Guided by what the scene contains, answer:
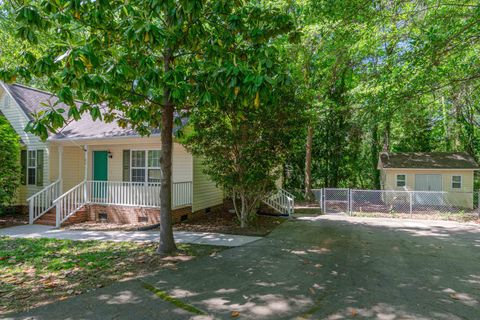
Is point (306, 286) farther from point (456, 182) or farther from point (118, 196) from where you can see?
point (456, 182)

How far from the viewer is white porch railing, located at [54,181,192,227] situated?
9.66 meters

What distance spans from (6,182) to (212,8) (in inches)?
387

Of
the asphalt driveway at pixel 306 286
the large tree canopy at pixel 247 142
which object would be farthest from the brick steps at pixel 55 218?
the asphalt driveway at pixel 306 286

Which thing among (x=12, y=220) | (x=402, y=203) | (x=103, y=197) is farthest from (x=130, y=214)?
(x=402, y=203)

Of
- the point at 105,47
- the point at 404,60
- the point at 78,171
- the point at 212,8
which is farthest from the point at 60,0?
the point at 78,171

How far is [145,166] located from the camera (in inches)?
438

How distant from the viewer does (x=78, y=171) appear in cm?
1233

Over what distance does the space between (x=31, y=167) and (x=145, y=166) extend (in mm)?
5177

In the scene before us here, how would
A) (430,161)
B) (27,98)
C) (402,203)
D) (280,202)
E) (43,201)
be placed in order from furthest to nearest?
(430,161), (402,203), (27,98), (280,202), (43,201)

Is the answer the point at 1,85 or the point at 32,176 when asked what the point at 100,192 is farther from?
the point at 1,85

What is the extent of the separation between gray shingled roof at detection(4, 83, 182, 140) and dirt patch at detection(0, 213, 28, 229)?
10.4 feet

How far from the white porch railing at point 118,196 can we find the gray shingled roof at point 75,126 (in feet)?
5.80

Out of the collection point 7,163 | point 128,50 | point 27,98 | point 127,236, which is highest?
point 27,98

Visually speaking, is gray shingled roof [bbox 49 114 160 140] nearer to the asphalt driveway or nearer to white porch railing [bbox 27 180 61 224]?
white porch railing [bbox 27 180 61 224]
